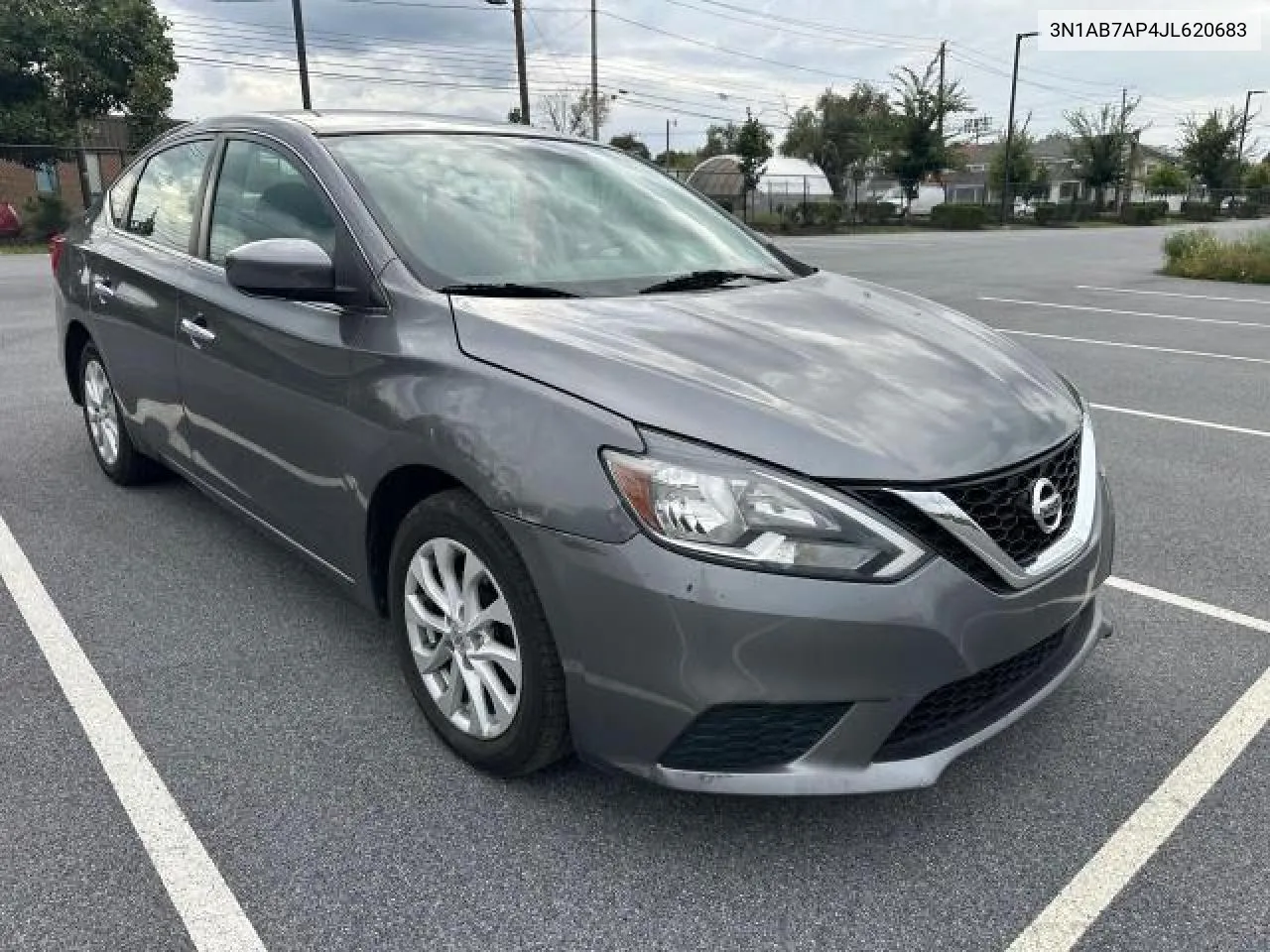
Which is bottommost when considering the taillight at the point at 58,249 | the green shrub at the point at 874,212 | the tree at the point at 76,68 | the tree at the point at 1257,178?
the green shrub at the point at 874,212

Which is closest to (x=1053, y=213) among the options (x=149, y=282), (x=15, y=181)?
(x=15, y=181)

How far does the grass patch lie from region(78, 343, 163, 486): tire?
17.2 meters

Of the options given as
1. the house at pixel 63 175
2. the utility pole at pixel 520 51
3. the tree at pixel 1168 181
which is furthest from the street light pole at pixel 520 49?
the tree at pixel 1168 181

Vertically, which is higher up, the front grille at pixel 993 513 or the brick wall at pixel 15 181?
the brick wall at pixel 15 181

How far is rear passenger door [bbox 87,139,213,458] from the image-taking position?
3.78 metres

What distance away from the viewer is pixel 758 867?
2260 mm

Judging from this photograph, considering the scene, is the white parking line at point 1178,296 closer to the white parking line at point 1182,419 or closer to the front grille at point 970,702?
the white parking line at point 1182,419

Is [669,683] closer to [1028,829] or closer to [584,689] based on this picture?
[584,689]

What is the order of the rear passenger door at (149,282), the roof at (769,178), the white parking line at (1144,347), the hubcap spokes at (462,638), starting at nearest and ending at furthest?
1. the hubcap spokes at (462,638)
2. the rear passenger door at (149,282)
3. the white parking line at (1144,347)
4. the roof at (769,178)

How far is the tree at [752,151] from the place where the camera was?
39.9 metres

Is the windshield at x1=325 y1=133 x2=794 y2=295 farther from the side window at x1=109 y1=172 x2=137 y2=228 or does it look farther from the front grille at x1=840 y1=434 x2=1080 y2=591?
the side window at x1=109 y1=172 x2=137 y2=228

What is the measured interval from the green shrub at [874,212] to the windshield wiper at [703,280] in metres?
42.9

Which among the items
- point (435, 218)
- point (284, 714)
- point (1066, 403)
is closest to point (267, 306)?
point (435, 218)

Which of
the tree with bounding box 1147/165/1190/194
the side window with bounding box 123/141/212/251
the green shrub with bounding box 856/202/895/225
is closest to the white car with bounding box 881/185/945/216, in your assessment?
the green shrub with bounding box 856/202/895/225
